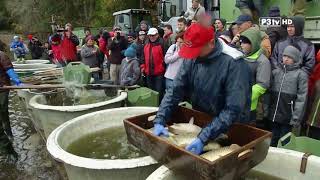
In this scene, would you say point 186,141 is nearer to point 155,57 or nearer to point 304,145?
point 304,145

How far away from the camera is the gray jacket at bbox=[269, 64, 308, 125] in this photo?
403 cm

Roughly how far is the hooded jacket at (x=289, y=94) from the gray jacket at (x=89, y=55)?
20.7 feet

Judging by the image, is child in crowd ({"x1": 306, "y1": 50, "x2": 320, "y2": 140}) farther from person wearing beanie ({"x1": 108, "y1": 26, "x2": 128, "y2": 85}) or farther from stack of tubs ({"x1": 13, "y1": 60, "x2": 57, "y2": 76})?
stack of tubs ({"x1": 13, "y1": 60, "x2": 57, "y2": 76})

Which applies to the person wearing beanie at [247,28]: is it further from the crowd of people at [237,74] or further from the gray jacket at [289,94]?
the gray jacket at [289,94]

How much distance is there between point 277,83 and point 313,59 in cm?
57

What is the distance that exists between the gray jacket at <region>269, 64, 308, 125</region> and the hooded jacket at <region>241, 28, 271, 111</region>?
0.15 meters

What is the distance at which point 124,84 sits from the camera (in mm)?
6699

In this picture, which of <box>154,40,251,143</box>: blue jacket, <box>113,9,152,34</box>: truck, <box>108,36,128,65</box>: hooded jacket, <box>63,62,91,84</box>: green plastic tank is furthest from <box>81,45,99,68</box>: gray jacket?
<box>154,40,251,143</box>: blue jacket

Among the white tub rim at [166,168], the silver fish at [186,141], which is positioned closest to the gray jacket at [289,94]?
the white tub rim at [166,168]

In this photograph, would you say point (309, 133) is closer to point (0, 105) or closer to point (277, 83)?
point (277, 83)

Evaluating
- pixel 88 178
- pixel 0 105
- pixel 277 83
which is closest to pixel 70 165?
pixel 88 178

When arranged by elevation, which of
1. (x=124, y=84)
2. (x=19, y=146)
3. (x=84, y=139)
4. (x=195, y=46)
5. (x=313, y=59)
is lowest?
(x=19, y=146)

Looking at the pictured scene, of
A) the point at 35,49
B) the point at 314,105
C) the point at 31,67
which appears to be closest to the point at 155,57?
the point at 314,105

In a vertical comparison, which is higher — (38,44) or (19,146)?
(38,44)
